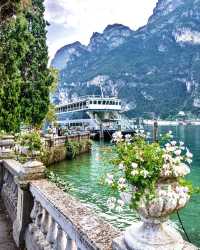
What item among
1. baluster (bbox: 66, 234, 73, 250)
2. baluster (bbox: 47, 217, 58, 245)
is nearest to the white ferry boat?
baluster (bbox: 47, 217, 58, 245)

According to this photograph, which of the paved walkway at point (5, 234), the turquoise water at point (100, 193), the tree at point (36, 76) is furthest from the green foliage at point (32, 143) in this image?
the tree at point (36, 76)

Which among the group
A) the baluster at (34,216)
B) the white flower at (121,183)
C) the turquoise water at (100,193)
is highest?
the white flower at (121,183)

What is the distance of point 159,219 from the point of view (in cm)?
227

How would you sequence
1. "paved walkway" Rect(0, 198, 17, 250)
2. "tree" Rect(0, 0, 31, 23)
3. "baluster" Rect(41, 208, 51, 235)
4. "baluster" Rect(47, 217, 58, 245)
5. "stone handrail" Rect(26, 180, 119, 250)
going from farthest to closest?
"tree" Rect(0, 0, 31, 23) → "paved walkway" Rect(0, 198, 17, 250) → "baluster" Rect(41, 208, 51, 235) → "baluster" Rect(47, 217, 58, 245) → "stone handrail" Rect(26, 180, 119, 250)

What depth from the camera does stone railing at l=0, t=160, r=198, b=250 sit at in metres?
2.34

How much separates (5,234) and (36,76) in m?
23.6

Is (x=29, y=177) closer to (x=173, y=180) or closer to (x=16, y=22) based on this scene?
(x=173, y=180)

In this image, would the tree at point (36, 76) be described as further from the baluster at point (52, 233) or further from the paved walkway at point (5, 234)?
the baluster at point (52, 233)

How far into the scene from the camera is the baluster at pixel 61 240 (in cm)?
355

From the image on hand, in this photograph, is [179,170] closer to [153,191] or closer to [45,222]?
[153,191]

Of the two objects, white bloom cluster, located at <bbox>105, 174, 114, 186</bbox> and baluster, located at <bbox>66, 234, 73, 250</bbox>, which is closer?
white bloom cluster, located at <bbox>105, 174, 114, 186</bbox>

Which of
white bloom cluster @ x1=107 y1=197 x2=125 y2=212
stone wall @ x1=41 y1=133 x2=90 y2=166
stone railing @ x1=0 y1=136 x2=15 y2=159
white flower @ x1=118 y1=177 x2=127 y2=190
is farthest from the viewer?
stone wall @ x1=41 y1=133 x2=90 y2=166

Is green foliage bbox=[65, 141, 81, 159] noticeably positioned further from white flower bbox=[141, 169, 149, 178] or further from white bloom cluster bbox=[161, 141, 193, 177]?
white flower bbox=[141, 169, 149, 178]

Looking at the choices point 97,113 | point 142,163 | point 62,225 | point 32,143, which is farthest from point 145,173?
point 97,113
